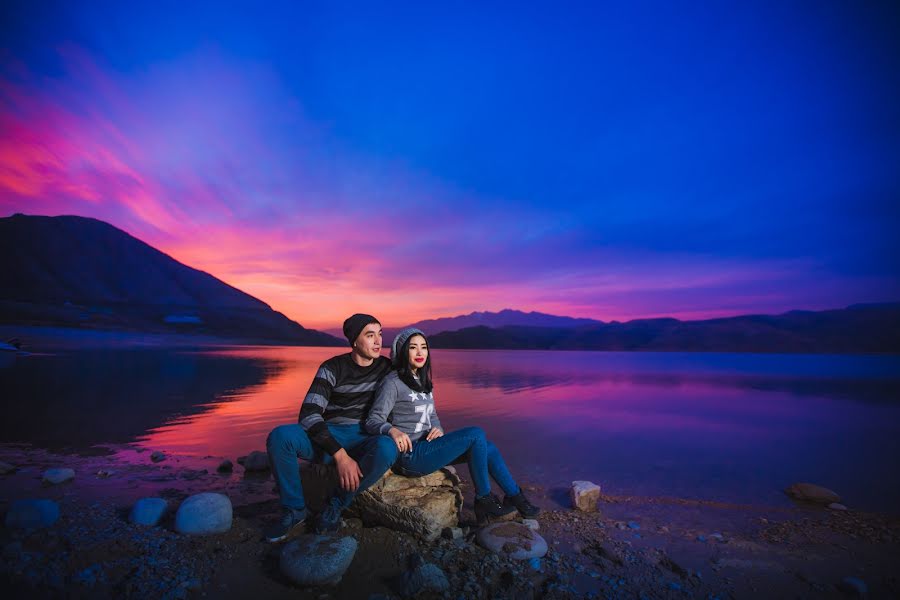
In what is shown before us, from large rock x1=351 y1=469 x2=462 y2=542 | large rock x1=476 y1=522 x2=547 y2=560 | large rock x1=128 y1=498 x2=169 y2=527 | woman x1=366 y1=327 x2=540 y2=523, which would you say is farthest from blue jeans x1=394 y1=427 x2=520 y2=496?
large rock x1=128 y1=498 x2=169 y2=527

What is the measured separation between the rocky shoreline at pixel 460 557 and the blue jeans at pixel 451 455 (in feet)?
1.98

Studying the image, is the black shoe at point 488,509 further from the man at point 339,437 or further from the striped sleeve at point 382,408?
the striped sleeve at point 382,408

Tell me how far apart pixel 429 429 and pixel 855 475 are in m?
8.65

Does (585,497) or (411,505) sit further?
(585,497)

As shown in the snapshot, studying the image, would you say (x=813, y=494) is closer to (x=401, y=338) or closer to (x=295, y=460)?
(x=401, y=338)

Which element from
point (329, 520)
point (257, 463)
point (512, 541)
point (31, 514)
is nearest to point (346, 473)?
point (329, 520)

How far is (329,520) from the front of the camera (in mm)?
3883

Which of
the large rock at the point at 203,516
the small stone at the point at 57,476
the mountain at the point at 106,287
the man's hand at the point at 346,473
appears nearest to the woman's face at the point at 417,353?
the man's hand at the point at 346,473

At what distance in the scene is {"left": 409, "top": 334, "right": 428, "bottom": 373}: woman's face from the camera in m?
4.44

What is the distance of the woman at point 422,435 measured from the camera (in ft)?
14.1

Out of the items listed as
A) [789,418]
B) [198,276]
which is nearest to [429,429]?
[789,418]

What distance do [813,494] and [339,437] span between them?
23.5 feet

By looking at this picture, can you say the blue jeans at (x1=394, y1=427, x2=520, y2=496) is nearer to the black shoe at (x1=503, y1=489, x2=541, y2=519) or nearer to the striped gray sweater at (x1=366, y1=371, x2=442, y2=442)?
the striped gray sweater at (x1=366, y1=371, x2=442, y2=442)

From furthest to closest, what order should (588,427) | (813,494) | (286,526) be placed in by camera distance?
(588,427), (813,494), (286,526)
